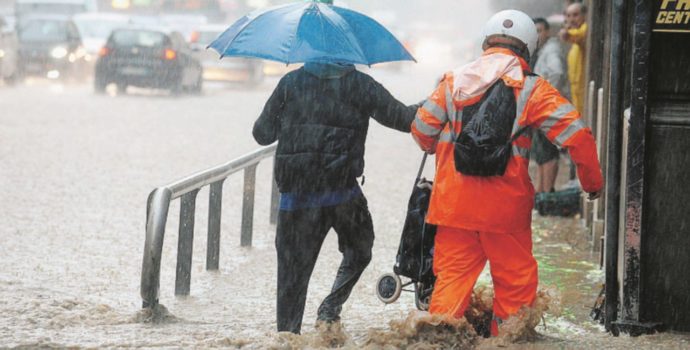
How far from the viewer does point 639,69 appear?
5977mm

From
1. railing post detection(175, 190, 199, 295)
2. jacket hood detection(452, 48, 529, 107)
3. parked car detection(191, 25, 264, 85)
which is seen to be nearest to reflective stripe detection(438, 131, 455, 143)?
jacket hood detection(452, 48, 529, 107)

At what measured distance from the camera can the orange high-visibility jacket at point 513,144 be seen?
559 centimetres

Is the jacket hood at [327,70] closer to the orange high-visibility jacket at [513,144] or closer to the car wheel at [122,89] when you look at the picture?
the orange high-visibility jacket at [513,144]

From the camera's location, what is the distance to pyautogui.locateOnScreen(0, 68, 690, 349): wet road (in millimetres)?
6619

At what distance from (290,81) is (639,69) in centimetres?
161

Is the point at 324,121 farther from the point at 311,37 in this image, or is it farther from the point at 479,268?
the point at 479,268

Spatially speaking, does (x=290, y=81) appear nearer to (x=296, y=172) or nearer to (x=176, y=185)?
(x=296, y=172)

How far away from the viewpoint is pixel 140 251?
9789mm

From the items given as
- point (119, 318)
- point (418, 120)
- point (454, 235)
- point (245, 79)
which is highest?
point (245, 79)

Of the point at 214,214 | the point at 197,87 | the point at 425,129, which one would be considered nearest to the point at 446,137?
the point at 425,129

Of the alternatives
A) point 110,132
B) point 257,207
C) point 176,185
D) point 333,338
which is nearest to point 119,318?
point 176,185

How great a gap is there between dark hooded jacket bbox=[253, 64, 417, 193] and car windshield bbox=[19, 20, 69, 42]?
2528cm

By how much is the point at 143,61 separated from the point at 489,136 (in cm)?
2247

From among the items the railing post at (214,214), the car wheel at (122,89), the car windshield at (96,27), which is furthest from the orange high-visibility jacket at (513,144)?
the car windshield at (96,27)
